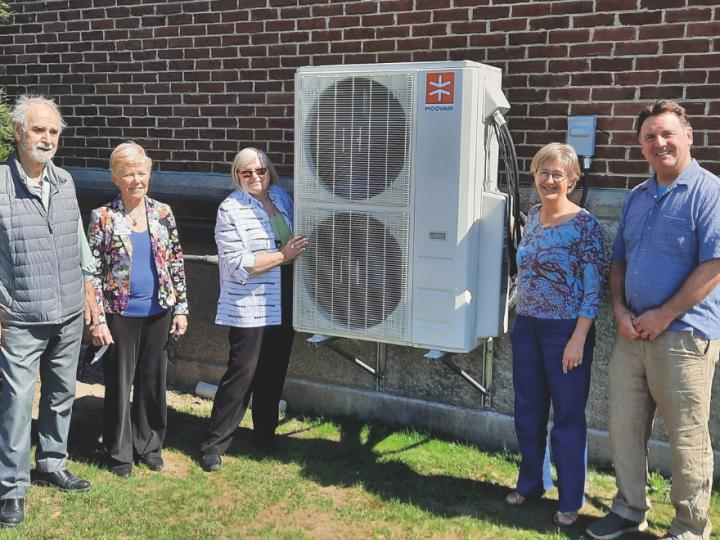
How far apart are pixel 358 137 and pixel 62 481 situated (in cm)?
234

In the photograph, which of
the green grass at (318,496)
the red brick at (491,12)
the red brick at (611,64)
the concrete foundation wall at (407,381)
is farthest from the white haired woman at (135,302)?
the red brick at (611,64)

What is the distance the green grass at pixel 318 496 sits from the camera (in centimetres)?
387

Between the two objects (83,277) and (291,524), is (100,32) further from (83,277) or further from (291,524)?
(291,524)

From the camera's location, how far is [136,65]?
5.86 m

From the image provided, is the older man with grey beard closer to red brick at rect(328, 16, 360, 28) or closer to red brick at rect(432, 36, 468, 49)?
red brick at rect(328, 16, 360, 28)

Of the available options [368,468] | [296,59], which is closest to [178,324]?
[368,468]

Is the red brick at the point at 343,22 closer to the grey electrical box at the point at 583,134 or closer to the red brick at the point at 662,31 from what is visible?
the grey electrical box at the point at 583,134

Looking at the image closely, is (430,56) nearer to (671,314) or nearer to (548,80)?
(548,80)

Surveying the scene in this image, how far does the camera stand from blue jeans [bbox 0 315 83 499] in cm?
386

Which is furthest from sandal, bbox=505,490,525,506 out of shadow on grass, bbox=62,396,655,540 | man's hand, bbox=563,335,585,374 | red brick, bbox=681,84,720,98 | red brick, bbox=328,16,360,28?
red brick, bbox=328,16,360,28

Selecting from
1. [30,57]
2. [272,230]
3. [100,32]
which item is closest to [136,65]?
[100,32]

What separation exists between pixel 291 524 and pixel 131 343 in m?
1.30

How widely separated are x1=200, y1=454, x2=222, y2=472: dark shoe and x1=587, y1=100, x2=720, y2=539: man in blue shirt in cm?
201

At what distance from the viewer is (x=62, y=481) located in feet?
13.8
